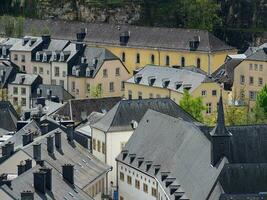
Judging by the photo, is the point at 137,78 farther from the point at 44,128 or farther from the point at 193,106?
the point at 44,128

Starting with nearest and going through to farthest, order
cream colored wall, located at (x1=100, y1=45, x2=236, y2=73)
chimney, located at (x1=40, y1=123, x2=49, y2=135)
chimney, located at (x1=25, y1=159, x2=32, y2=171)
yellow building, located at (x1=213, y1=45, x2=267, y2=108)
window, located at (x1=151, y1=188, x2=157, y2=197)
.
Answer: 1. chimney, located at (x1=25, y1=159, x2=32, y2=171)
2. window, located at (x1=151, y1=188, x2=157, y2=197)
3. chimney, located at (x1=40, y1=123, x2=49, y2=135)
4. yellow building, located at (x1=213, y1=45, x2=267, y2=108)
5. cream colored wall, located at (x1=100, y1=45, x2=236, y2=73)

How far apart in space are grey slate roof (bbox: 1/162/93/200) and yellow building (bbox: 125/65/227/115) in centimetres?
4227

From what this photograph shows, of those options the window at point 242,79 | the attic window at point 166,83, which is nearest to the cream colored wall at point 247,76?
the window at point 242,79

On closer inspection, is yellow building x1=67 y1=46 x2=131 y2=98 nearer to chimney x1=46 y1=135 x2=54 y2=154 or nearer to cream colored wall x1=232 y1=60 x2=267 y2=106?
cream colored wall x1=232 y1=60 x2=267 y2=106

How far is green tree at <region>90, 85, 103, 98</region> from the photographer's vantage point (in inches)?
4524

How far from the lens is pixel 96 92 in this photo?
115562 millimetres

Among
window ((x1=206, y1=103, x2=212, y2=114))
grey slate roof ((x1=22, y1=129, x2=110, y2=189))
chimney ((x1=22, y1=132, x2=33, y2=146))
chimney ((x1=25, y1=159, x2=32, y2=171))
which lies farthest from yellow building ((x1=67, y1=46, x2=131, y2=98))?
chimney ((x1=25, y1=159, x2=32, y2=171))

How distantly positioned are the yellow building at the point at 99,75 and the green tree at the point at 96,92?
0.70 meters

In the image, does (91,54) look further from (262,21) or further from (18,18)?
(262,21)

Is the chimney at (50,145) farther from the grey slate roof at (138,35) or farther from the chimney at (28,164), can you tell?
the grey slate roof at (138,35)

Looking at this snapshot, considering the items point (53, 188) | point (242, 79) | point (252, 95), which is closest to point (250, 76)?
point (242, 79)

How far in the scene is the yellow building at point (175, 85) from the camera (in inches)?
4230

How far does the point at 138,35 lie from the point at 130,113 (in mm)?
48598

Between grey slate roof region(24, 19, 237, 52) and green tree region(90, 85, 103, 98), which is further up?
grey slate roof region(24, 19, 237, 52)
